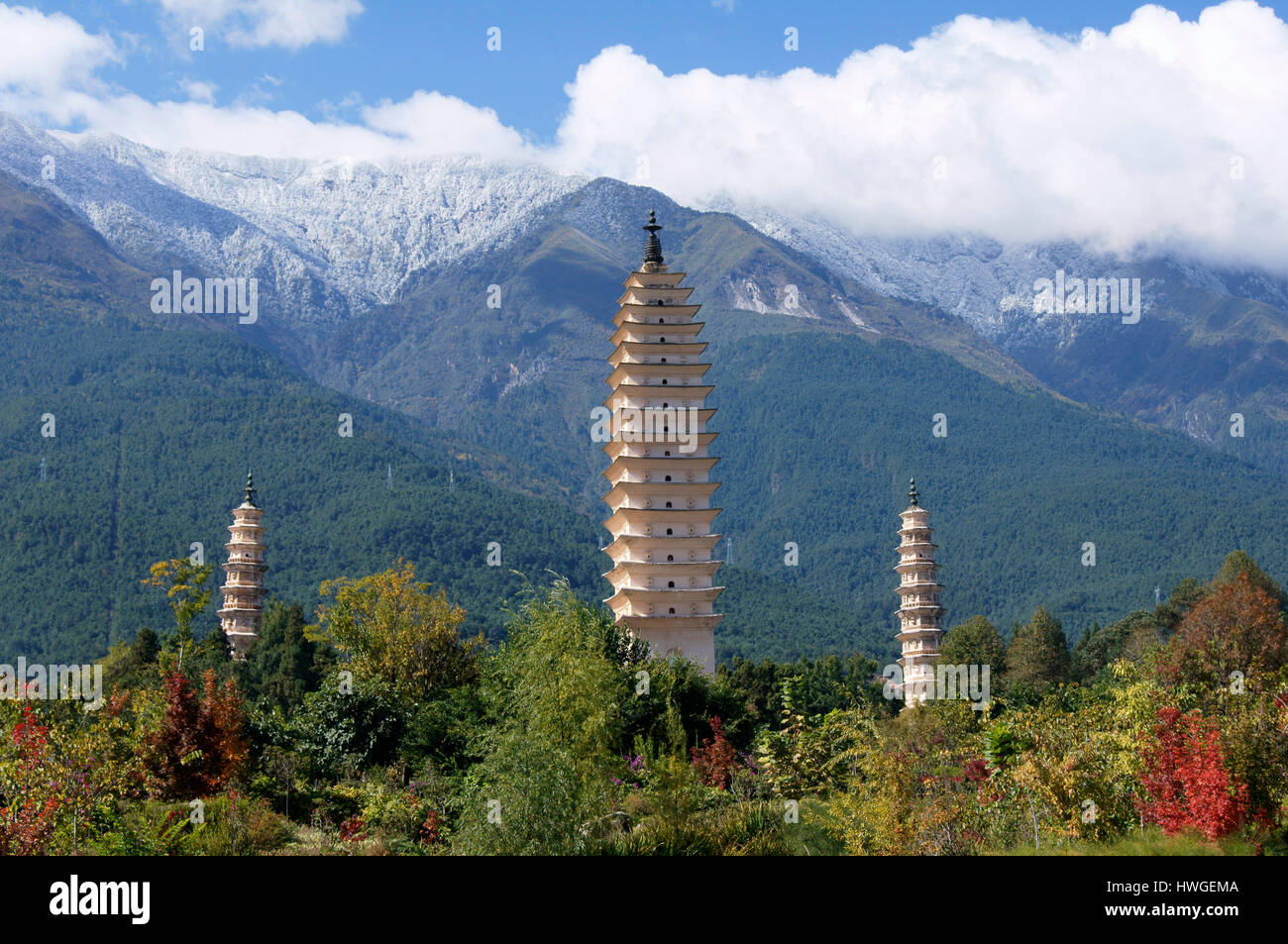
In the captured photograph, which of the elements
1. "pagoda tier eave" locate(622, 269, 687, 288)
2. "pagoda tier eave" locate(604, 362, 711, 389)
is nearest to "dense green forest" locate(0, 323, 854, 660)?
"pagoda tier eave" locate(622, 269, 687, 288)

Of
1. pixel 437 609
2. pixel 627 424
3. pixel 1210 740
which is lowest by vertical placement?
pixel 1210 740

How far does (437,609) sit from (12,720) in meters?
20.4

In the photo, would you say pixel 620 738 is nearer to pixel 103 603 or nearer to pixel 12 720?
pixel 12 720

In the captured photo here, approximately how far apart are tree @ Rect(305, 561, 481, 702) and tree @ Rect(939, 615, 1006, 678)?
3343 centimetres

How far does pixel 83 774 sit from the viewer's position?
31.6m

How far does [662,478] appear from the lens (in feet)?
217

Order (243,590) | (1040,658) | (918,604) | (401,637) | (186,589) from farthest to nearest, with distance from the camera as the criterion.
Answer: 1. (243,590)
2. (918,604)
3. (1040,658)
4. (186,589)
5. (401,637)

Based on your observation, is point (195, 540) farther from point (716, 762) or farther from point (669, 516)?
point (716, 762)

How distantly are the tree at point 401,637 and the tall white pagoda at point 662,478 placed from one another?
1011cm

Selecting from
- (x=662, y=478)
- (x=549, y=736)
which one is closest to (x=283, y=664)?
(x=662, y=478)

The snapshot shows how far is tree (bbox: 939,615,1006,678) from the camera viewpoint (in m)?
81.6

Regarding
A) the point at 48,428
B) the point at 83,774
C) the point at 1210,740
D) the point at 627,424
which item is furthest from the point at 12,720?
the point at 48,428

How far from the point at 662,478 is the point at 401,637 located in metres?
16.0
